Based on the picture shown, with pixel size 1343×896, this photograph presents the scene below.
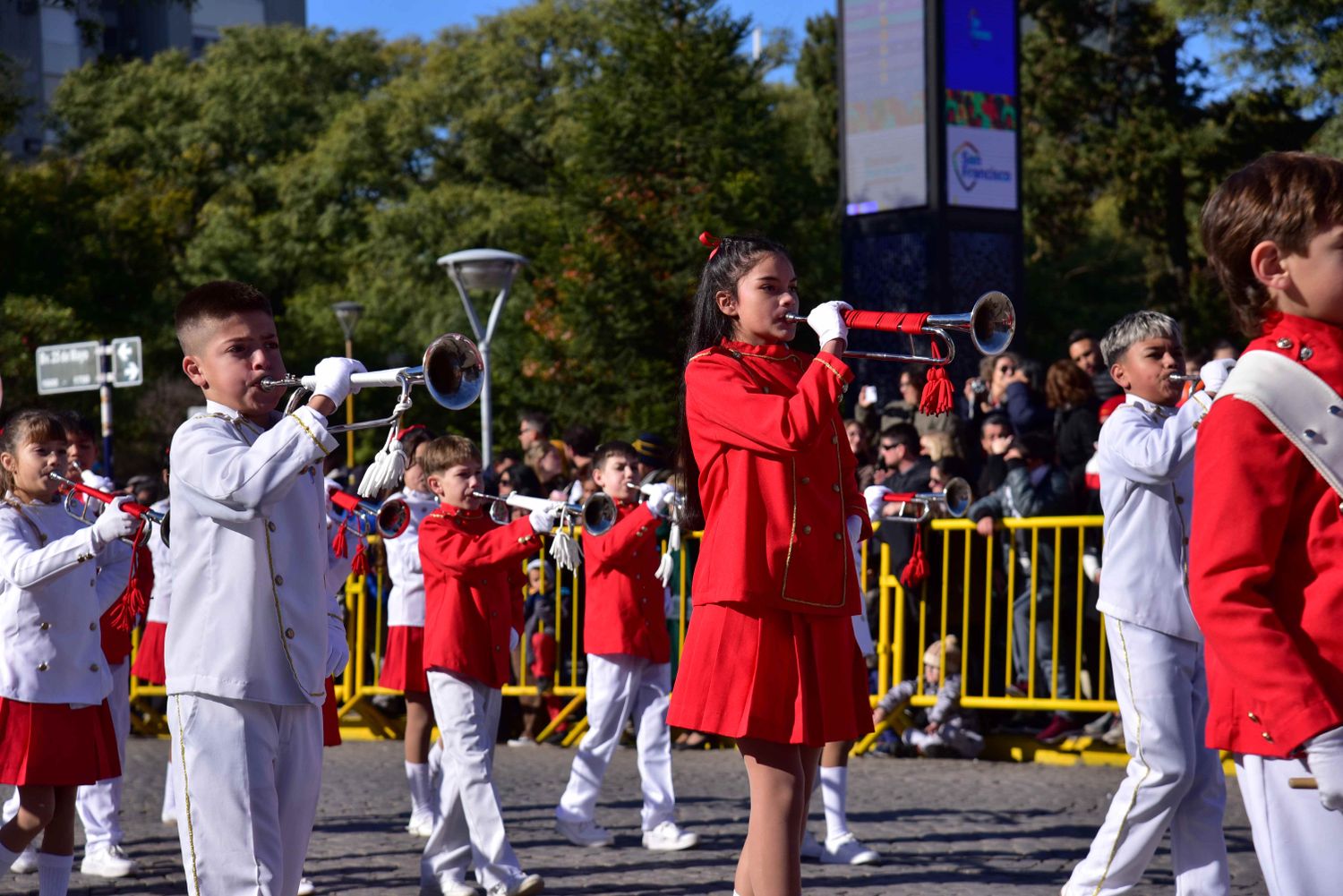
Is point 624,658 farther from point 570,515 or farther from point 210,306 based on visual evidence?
point 210,306

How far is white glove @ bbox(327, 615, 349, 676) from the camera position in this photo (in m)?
5.00

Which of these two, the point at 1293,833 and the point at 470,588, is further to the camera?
the point at 470,588

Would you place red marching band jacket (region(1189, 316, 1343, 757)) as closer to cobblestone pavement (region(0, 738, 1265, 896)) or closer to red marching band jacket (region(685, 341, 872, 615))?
red marching band jacket (region(685, 341, 872, 615))

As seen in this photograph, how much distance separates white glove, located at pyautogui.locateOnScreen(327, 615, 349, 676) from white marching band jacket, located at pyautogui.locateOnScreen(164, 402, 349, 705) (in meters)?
0.42

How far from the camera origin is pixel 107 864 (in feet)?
25.2

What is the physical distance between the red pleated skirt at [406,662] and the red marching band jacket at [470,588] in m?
1.30

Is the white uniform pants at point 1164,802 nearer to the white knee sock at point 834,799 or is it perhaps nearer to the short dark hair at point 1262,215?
the white knee sock at point 834,799

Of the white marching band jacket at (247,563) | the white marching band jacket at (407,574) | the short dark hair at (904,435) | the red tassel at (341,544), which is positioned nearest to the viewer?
the white marching band jacket at (247,563)

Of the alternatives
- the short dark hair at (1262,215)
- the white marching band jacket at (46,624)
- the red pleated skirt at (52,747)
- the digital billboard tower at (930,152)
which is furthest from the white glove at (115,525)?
the digital billboard tower at (930,152)

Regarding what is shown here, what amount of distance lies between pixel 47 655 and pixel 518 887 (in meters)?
1.92

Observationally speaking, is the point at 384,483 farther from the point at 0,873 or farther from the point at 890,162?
the point at 890,162

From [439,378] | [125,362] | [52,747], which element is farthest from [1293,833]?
[125,362]

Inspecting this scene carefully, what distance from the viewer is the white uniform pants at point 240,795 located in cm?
425

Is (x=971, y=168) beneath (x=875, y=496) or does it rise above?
above
